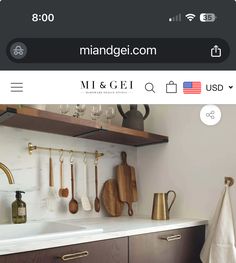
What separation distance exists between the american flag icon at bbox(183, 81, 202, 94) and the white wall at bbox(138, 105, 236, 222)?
1385 mm

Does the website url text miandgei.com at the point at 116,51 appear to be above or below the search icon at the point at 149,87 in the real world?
above

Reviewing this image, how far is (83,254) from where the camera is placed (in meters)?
1.22

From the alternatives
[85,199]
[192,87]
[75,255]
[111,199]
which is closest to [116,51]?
[192,87]

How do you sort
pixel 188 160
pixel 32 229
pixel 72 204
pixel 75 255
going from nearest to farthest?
pixel 75 255 < pixel 32 229 < pixel 72 204 < pixel 188 160

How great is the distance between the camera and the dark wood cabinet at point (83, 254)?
1.07 meters

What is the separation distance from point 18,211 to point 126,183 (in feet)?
2.42

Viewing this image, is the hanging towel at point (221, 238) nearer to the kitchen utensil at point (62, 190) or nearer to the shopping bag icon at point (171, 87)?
the kitchen utensil at point (62, 190)

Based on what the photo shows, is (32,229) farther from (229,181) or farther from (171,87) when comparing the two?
(171,87)

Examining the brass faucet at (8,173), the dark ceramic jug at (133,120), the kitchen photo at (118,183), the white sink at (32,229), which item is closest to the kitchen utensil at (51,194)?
the kitchen photo at (118,183)

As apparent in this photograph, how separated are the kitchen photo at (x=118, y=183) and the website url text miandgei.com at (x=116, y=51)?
0.86 metres

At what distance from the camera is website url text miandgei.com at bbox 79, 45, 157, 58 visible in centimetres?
40

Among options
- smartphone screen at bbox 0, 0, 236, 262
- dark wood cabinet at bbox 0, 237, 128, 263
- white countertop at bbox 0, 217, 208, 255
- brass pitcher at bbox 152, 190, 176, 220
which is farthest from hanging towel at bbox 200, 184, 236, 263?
smartphone screen at bbox 0, 0, 236, 262

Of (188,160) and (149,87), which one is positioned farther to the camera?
(188,160)
